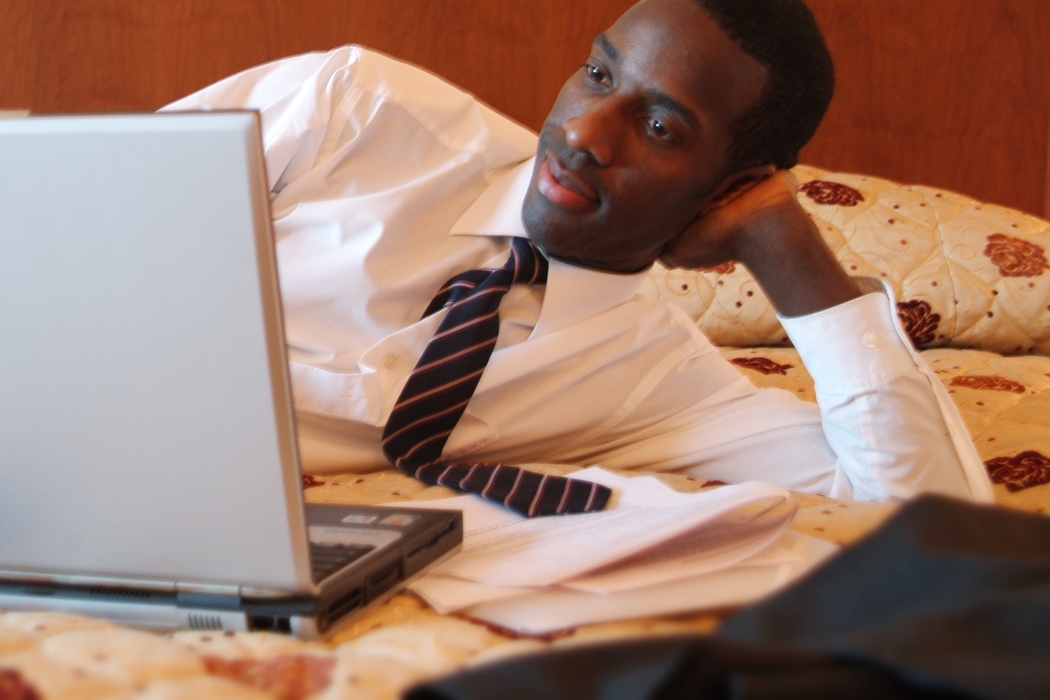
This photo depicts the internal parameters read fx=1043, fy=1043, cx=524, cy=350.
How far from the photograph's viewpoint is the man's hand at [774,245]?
1271mm

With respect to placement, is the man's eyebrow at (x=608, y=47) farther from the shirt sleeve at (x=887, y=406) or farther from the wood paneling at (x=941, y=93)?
the wood paneling at (x=941, y=93)

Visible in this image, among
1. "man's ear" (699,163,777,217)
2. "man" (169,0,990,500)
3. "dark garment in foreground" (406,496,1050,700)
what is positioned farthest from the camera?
"man's ear" (699,163,777,217)

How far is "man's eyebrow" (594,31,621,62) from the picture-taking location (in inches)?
48.7

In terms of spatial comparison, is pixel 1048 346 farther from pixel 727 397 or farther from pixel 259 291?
pixel 259 291

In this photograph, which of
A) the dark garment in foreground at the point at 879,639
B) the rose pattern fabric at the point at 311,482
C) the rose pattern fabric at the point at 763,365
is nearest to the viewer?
the dark garment in foreground at the point at 879,639

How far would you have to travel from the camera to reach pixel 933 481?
123cm

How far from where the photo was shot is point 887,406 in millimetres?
1239

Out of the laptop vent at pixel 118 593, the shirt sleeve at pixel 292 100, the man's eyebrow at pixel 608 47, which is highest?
the man's eyebrow at pixel 608 47

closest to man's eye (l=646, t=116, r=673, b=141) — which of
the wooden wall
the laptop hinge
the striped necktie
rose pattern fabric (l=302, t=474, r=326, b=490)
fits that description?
the striped necktie

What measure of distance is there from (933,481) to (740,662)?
95 centimetres

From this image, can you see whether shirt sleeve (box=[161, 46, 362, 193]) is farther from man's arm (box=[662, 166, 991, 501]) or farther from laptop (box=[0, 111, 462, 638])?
laptop (box=[0, 111, 462, 638])

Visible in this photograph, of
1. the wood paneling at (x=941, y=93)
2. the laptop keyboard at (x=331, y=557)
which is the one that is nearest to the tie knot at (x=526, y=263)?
the laptop keyboard at (x=331, y=557)

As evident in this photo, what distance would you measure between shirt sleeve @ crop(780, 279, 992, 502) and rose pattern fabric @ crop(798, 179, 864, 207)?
77 cm

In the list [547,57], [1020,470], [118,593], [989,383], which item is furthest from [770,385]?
[118,593]
